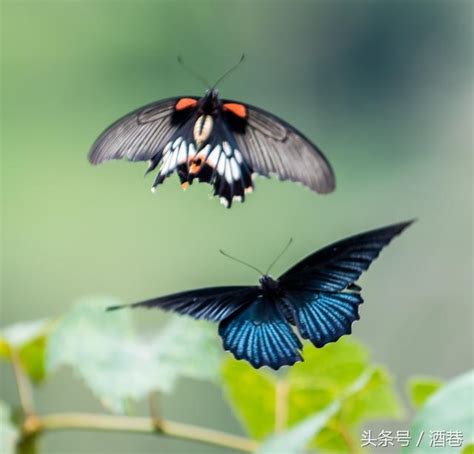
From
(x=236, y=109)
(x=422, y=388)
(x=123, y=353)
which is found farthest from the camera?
(x=123, y=353)

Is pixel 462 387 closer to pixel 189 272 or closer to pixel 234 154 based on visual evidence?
pixel 234 154

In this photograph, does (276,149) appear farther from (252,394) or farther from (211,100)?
(252,394)

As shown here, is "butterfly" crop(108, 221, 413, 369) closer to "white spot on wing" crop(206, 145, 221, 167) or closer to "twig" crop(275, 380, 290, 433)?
"white spot on wing" crop(206, 145, 221, 167)

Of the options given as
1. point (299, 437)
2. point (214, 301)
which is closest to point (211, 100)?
point (214, 301)

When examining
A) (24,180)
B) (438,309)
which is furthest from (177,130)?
(24,180)

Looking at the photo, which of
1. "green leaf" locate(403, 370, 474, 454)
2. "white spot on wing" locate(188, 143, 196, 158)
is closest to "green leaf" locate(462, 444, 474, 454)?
"green leaf" locate(403, 370, 474, 454)

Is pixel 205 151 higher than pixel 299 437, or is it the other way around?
pixel 205 151
